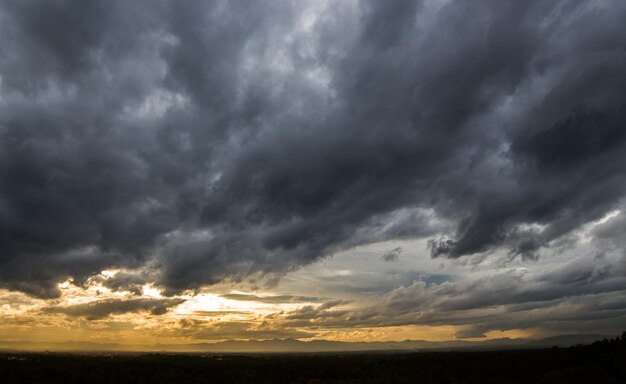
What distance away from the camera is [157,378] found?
9138 cm

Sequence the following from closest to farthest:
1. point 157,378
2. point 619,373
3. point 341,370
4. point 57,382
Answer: point 619,373 < point 57,382 < point 157,378 < point 341,370

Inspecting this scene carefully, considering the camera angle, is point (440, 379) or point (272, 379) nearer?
point (440, 379)

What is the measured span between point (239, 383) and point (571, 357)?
61498 millimetres

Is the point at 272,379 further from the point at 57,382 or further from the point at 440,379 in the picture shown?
the point at 57,382

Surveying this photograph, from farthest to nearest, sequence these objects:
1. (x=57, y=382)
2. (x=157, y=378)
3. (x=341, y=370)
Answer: (x=341, y=370), (x=157, y=378), (x=57, y=382)

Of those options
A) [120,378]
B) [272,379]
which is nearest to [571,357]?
[272,379]

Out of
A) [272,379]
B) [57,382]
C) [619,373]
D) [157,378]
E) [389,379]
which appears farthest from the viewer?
[157,378]

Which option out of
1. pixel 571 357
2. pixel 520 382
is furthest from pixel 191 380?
pixel 571 357

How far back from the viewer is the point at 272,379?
8500 cm

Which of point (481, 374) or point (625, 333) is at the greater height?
point (625, 333)

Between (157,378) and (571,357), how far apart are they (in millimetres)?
81911

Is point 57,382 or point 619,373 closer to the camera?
point 619,373

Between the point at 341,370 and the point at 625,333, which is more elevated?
the point at 625,333

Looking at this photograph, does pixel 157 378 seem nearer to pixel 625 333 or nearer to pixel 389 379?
pixel 389 379
